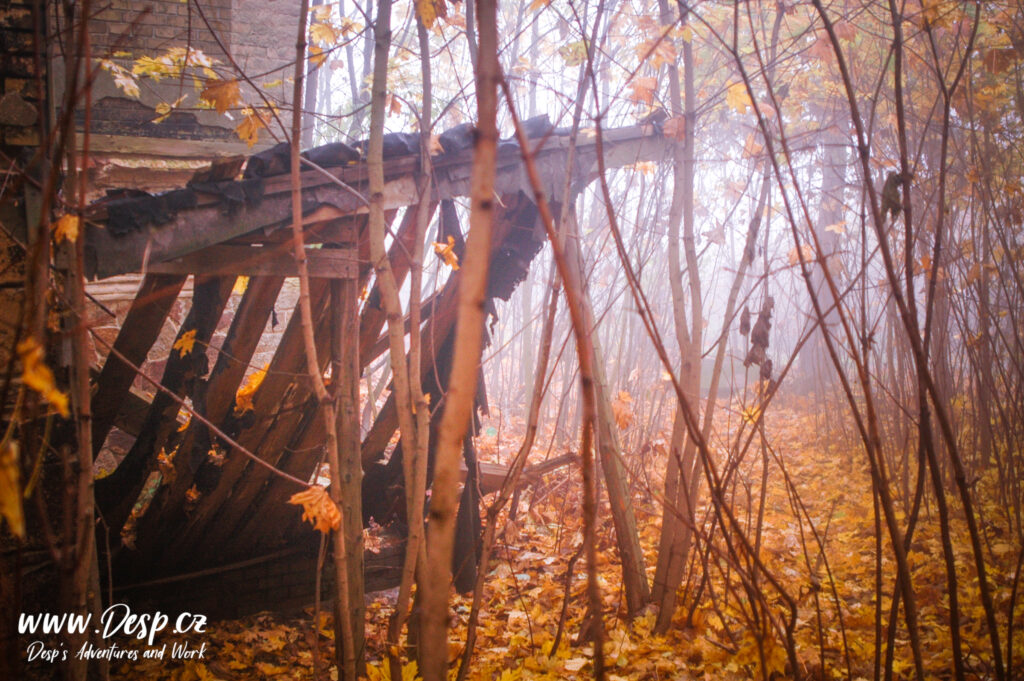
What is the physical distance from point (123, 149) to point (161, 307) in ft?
11.7

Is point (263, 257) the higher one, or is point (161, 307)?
point (263, 257)

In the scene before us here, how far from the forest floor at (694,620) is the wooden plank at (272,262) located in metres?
1.59

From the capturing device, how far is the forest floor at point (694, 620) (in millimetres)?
2629

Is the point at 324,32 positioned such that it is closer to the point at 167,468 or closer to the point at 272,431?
the point at 272,431

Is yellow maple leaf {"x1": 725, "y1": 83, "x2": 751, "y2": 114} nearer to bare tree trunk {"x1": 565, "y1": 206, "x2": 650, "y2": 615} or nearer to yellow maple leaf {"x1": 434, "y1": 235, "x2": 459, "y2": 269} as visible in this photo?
bare tree trunk {"x1": 565, "y1": 206, "x2": 650, "y2": 615}

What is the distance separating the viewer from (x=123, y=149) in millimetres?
5121

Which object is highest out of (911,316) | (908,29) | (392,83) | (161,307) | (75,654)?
(392,83)

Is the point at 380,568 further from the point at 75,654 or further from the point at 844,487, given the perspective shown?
the point at 844,487

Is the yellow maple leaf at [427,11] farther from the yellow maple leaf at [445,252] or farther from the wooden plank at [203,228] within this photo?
the yellow maple leaf at [445,252]

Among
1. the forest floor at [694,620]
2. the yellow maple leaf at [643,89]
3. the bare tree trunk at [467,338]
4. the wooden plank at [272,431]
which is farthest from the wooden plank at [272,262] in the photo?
the yellow maple leaf at [643,89]

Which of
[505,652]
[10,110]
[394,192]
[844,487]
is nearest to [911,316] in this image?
[394,192]

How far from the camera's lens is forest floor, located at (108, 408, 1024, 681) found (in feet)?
8.63

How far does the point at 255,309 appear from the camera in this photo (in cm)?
269

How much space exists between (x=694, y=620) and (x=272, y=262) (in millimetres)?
2764
